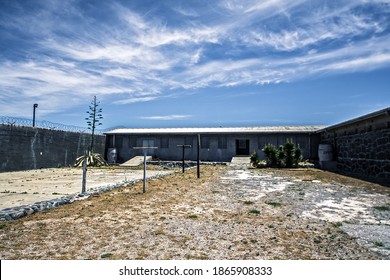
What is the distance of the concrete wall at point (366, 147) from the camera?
1131 cm

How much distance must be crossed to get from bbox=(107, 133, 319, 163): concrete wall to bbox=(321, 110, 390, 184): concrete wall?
5486mm

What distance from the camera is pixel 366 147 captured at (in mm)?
13117

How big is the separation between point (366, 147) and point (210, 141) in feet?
46.7

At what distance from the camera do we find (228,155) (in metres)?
24.9

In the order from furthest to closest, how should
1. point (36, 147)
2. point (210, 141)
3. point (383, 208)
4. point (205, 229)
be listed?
point (210, 141) < point (36, 147) < point (383, 208) < point (205, 229)

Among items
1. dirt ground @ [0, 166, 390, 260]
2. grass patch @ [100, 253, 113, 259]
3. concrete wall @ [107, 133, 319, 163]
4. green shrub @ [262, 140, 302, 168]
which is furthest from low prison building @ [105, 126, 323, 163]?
grass patch @ [100, 253, 113, 259]

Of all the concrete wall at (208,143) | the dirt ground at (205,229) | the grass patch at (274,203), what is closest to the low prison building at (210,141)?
the concrete wall at (208,143)

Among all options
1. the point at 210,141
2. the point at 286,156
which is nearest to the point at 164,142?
the point at 210,141

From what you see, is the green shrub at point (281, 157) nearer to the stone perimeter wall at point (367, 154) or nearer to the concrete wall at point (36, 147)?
the stone perimeter wall at point (367, 154)

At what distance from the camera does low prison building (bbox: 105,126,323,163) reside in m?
23.4

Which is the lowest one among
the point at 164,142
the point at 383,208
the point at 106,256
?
the point at 106,256

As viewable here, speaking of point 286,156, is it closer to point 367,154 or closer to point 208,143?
point 367,154

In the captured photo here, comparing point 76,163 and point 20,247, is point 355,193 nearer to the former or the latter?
point 20,247
